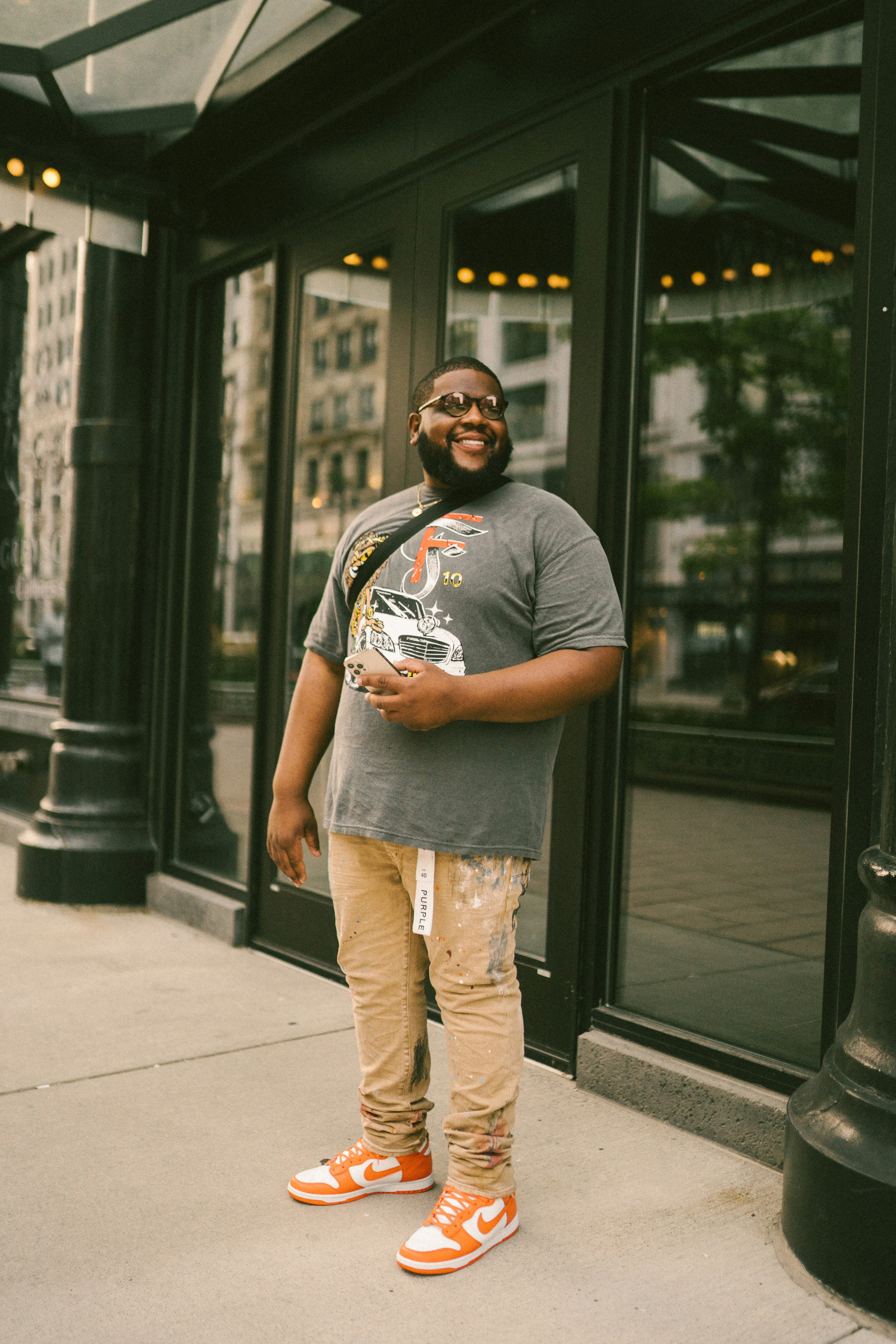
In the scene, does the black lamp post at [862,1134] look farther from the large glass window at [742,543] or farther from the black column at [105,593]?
the black column at [105,593]

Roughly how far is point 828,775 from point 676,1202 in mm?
9806

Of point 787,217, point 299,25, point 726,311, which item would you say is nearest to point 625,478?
point 299,25

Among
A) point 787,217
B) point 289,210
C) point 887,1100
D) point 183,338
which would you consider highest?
point 787,217

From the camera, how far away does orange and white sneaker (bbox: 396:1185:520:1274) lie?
2449 mm

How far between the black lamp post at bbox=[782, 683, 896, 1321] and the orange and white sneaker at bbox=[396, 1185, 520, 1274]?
2.13 feet

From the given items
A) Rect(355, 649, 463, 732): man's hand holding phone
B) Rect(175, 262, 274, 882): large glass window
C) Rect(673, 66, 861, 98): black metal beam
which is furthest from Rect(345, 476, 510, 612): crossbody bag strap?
Rect(175, 262, 274, 882): large glass window

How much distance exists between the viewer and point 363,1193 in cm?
280

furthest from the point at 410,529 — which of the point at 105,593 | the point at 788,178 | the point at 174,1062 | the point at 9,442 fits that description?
the point at 788,178

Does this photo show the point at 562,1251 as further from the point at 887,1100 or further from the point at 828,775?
the point at 828,775

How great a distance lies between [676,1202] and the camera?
111 inches

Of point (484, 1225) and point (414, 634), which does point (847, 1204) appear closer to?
point (484, 1225)

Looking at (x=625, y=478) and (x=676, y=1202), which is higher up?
(x=625, y=478)

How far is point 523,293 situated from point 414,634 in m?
4.83

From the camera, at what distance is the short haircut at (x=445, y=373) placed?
8.83 feet
